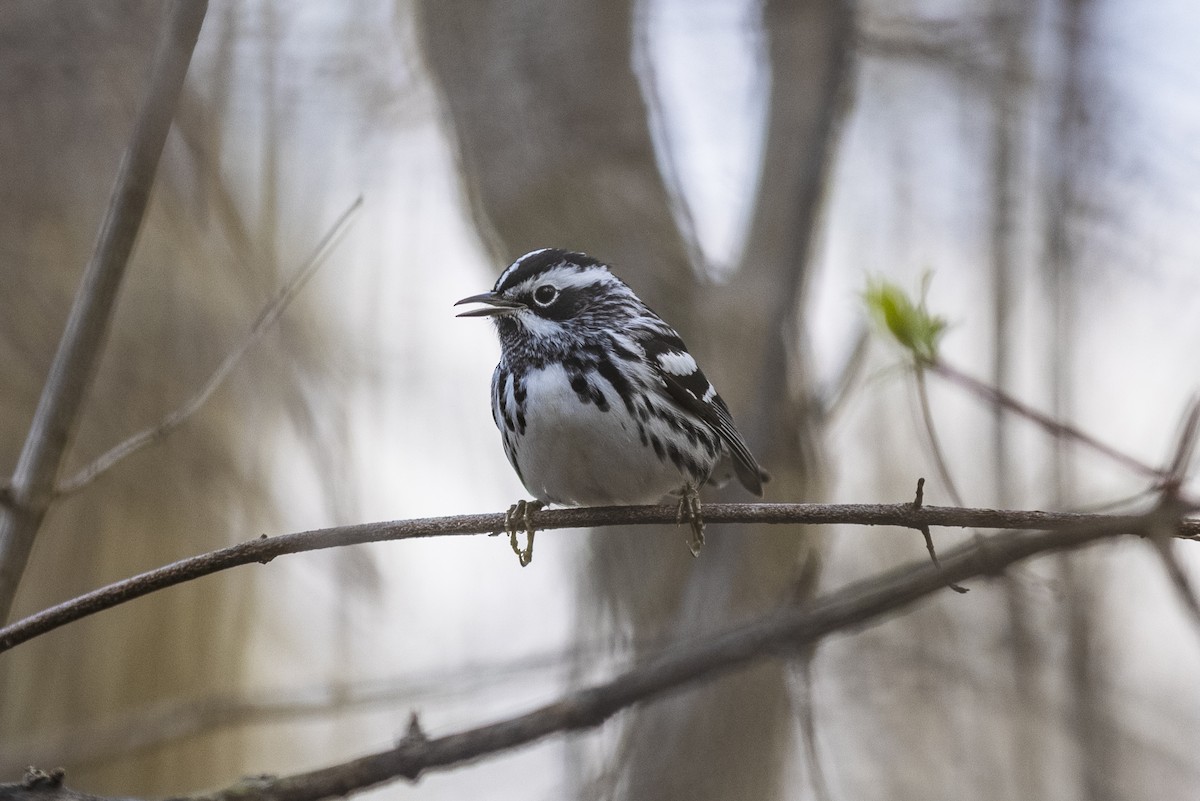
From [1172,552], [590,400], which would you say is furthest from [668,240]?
[1172,552]

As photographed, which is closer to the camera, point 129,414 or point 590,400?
point 590,400

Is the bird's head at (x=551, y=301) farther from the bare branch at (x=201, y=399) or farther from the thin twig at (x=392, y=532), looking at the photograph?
the thin twig at (x=392, y=532)

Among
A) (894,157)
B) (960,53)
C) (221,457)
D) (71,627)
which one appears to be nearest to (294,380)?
(221,457)

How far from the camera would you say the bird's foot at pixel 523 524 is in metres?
3.99

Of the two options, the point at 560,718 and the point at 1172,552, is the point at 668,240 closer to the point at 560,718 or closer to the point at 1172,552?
the point at 560,718

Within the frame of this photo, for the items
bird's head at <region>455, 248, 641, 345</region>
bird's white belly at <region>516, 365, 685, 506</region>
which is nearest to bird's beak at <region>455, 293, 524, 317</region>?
bird's head at <region>455, 248, 641, 345</region>

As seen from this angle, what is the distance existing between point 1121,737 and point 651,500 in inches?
173

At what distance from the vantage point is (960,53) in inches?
269

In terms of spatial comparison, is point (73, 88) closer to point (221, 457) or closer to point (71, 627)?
point (221, 457)

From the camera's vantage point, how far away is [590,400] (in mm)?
4094

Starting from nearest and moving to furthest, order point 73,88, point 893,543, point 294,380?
point 73,88
point 294,380
point 893,543

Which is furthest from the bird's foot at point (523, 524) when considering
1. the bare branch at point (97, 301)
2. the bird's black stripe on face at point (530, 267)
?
the bare branch at point (97, 301)

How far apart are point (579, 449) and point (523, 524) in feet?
1.17

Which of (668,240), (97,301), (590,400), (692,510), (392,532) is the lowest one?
(392,532)
